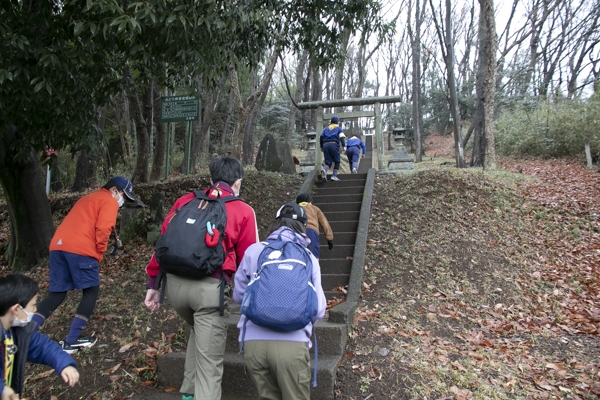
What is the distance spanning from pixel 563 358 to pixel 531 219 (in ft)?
16.2

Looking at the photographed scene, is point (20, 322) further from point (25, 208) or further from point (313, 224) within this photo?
point (25, 208)

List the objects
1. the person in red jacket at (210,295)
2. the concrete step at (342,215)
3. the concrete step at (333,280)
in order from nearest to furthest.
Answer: the person in red jacket at (210,295), the concrete step at (333,280), the concrete step at (342,215)

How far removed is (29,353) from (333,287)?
4.08 meters

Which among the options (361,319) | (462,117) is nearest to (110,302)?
(361,319)

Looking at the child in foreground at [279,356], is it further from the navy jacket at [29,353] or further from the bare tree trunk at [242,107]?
the bare tree trunk at [242,107]

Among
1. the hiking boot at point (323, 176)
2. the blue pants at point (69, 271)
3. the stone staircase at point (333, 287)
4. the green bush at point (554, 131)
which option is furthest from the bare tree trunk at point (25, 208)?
the green bush at point (554, 131)

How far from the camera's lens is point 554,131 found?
1605cm

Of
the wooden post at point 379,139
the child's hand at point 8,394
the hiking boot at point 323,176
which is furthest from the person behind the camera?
the wooden post at point 379,139

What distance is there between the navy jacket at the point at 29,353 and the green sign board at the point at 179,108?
6.44 metres

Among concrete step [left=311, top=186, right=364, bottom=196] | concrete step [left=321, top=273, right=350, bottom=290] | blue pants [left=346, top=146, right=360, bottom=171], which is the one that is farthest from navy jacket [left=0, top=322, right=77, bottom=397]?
blue pants [left=346, top=146, right=360, bottom=171]

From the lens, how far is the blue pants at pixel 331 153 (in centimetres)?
1020

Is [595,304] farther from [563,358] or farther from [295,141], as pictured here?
[295,141]

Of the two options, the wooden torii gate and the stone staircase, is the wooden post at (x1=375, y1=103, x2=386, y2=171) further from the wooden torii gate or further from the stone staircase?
the stone staircase

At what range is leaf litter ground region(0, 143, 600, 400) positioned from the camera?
4.01 metres
